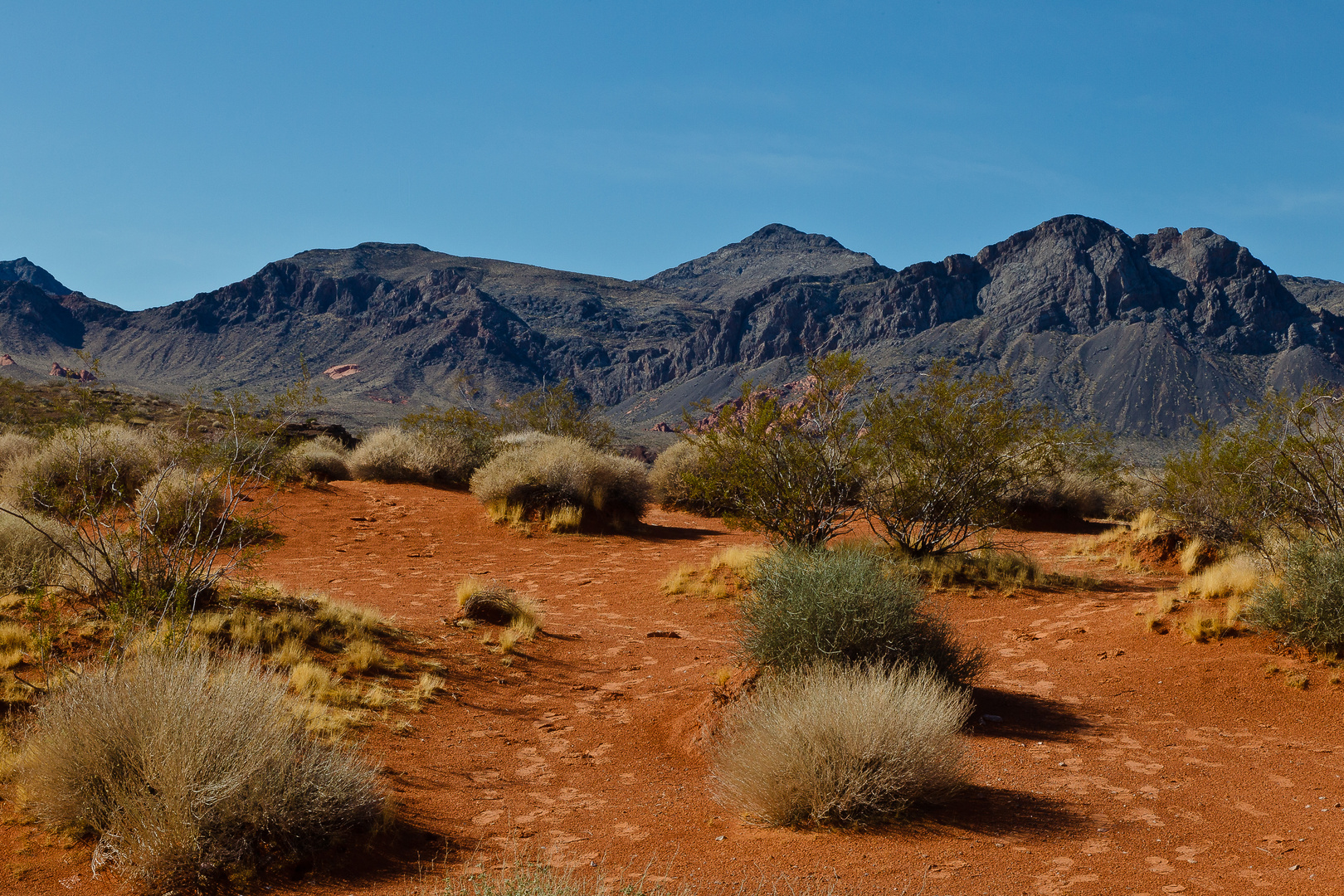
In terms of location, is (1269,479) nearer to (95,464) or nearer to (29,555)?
(29,555)

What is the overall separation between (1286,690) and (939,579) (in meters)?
5.45

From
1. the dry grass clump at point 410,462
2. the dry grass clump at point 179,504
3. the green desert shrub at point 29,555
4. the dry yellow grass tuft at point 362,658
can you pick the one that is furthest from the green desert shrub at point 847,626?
the dry grass clump at point 410,462

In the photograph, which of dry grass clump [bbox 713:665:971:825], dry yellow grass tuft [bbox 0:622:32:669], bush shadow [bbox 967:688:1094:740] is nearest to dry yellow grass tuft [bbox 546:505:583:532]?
bush shadow [bbox 967:688:1094:740]

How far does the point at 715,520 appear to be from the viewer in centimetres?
2225

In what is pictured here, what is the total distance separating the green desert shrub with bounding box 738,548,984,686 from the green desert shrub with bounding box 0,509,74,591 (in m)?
6.45

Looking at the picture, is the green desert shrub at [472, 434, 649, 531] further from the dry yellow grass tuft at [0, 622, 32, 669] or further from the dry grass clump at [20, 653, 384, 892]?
the dry grass clump at [20, 653, 384, 892]

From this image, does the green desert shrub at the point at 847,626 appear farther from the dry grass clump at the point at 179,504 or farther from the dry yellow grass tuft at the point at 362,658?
the dry grass clump at the point at 179,504

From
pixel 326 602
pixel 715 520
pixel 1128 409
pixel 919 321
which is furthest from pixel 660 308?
pixel 326 602

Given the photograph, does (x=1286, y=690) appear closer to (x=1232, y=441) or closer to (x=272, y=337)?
(x=1232, y=441)

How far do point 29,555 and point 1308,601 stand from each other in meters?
12.6

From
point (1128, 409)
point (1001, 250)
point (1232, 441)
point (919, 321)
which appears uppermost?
point (1001, 250)

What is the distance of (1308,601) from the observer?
837cm

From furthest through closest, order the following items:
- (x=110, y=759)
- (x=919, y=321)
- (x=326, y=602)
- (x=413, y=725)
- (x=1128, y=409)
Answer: (x=919, y=321)
(x=1128, y=409)
(x=326, y=602)
(x=413, y=725)
(x=110, y=759)

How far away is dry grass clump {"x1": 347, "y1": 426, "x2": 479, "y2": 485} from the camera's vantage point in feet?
73.7
